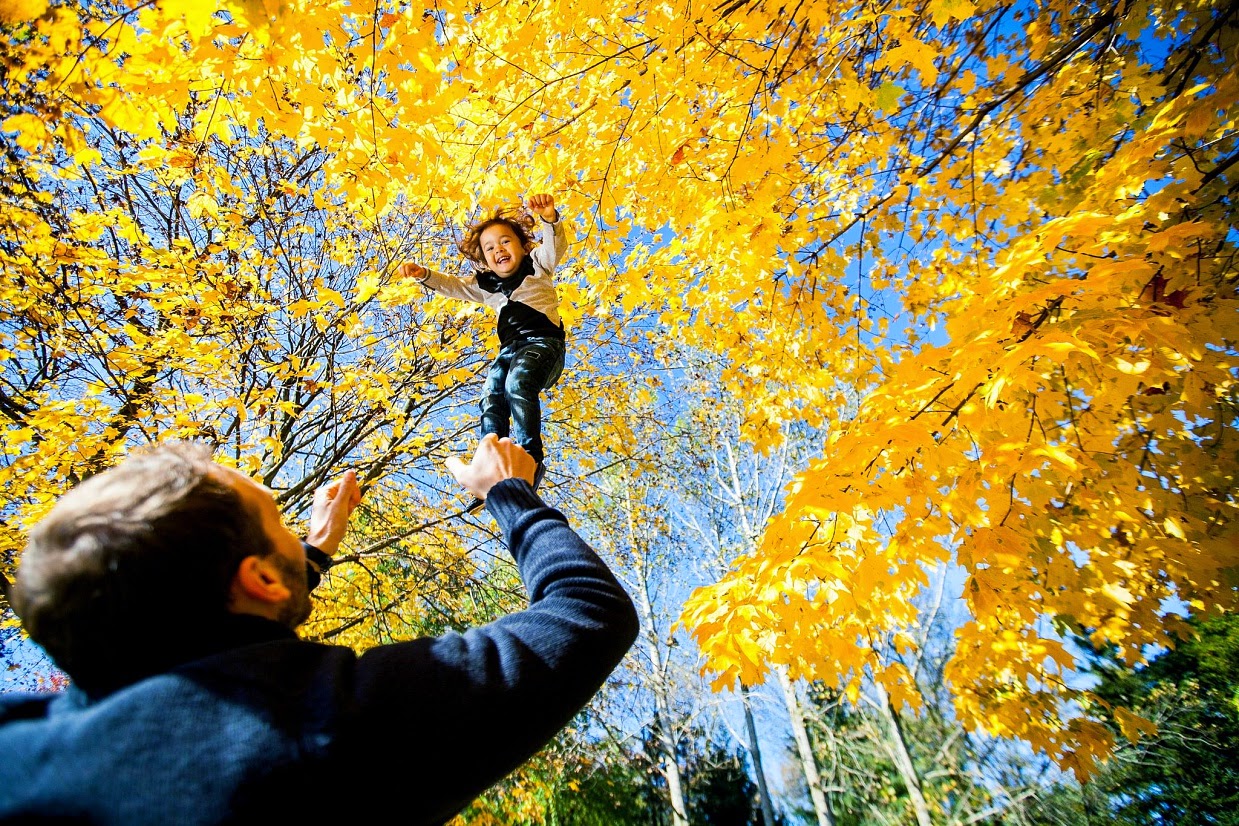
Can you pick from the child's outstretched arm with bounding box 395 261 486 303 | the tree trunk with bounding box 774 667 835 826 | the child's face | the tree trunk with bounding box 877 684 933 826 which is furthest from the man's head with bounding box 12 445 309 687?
the tree trunk with bounding box 774 667 835 826

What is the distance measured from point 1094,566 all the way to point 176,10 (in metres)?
4.75

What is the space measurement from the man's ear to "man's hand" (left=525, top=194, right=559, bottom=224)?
2250 millimetres

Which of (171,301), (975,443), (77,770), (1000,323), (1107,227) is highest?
(171,301)

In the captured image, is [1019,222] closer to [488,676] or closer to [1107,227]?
[1107,227]

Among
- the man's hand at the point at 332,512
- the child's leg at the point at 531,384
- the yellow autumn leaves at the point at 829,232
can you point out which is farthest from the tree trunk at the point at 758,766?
the man's hand at the point at 332,512

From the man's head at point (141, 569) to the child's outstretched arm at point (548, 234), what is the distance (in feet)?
7.20

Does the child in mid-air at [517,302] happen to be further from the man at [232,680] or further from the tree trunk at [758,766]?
the tree trunk at [758,766]

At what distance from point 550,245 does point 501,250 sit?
1.09ft

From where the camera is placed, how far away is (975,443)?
90.7 inches

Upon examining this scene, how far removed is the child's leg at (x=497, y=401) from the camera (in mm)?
2488

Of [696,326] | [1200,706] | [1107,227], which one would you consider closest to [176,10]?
[1107,227]

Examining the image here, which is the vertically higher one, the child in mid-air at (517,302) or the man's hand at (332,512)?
the child in mid-air at (517,302)

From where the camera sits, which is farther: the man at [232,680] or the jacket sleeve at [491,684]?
the jacket sleeve at [491,684]

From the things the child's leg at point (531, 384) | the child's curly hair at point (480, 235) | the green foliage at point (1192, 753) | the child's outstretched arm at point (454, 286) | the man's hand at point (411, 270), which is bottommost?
the green foliage at point (1192, 753)
